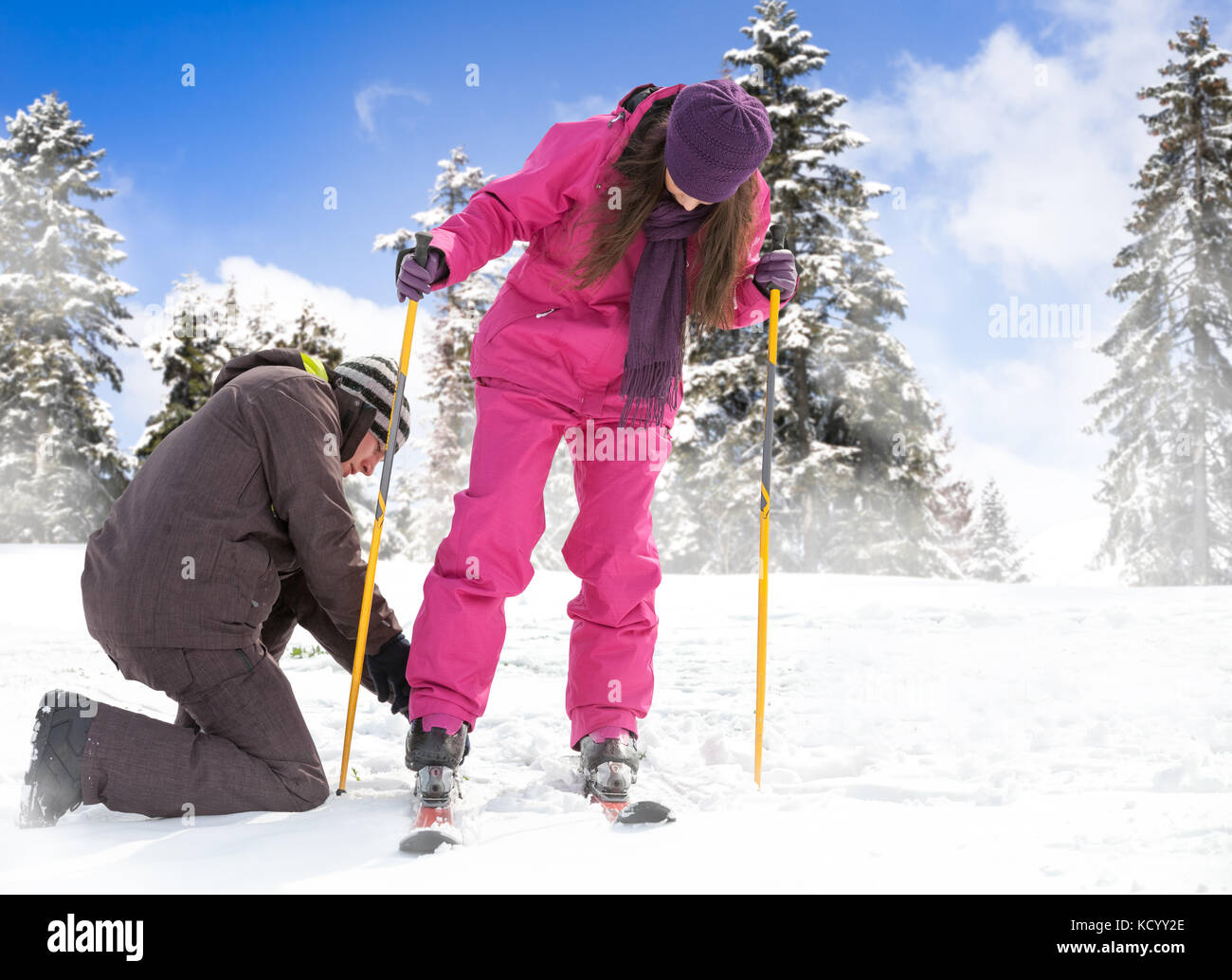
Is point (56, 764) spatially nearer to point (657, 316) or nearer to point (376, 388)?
point (376, 388)

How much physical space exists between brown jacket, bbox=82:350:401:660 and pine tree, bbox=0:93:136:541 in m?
21.2

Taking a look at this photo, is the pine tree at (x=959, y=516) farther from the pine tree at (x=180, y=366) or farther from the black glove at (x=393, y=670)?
Answer: the black glove at (x=393, y=670)

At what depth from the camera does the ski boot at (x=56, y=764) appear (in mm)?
2035

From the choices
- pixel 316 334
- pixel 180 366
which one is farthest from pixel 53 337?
pixel 316 334

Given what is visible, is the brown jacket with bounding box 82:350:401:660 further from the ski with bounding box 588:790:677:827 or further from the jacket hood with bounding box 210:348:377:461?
the ski with bounding box 588:790:677:827

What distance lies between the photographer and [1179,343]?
19.4 metres

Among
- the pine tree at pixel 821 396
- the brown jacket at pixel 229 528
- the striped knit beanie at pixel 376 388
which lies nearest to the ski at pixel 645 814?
the brown jacket at pixel 229 528

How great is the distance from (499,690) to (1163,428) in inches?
781

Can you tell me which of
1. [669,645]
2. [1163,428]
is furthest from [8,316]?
[1163,428]

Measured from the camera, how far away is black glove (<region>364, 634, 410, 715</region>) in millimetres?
2611

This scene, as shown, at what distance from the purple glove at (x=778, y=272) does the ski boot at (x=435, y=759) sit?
1614mm

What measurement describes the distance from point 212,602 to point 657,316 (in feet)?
4.67

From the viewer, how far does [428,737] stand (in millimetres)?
2248

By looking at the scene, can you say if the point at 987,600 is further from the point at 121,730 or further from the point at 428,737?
the point at 121,730
